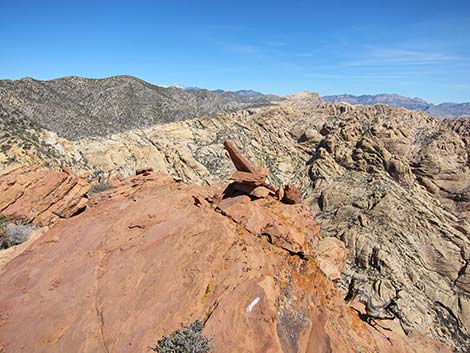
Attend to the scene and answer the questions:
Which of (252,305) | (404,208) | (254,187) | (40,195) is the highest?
(254,187)

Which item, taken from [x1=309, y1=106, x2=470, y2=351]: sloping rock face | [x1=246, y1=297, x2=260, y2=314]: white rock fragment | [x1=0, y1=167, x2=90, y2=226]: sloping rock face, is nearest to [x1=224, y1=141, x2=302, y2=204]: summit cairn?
[x1=246, y1=297, x2=260, y2=314]: white rock fragment

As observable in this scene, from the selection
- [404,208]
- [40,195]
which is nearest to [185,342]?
[40,195]

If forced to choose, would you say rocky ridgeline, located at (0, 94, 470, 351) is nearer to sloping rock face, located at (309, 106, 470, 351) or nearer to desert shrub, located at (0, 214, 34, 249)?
sloping rock face, located at (309, 106, 470, 351)

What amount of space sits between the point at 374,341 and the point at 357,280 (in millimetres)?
23222

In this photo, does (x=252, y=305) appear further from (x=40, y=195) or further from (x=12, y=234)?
(x=40, y=195)

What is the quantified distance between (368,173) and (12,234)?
48.0 meters

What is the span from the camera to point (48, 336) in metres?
9.46

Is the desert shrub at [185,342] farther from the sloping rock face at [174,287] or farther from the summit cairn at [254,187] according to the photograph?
the summit cairn at [254,187]

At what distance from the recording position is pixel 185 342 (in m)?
8.82

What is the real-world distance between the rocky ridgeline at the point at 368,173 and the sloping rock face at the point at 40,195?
23.9 feet

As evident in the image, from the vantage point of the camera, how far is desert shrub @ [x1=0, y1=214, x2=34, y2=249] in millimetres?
15531

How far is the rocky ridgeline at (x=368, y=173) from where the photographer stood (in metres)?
34.9

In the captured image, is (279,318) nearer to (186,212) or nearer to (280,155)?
(186,212)

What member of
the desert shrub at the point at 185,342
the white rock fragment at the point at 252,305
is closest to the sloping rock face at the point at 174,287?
the white rock fragment at the point at 252,305
